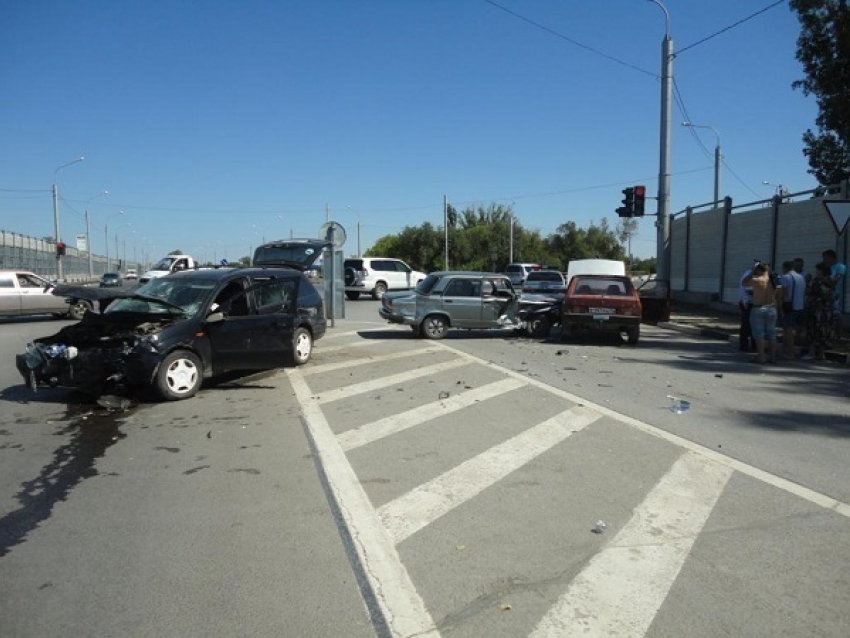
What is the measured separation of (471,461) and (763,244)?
19804 mm

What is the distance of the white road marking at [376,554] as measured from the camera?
3.39 metres

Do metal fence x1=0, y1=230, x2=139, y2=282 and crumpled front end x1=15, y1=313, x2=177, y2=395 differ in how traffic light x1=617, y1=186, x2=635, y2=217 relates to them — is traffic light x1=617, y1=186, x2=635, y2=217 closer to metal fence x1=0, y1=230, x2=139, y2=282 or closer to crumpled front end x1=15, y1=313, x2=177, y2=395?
crumpled front end x1=15, y1=313, x2=177, y2=395

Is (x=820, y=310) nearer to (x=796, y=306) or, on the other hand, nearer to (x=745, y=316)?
(x=796, y=306)

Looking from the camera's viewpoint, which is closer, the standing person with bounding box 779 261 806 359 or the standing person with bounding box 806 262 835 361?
the standing person with bounding box 806 262 835 361

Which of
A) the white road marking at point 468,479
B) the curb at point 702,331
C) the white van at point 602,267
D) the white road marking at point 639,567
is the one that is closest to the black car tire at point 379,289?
the white van at point 602,267

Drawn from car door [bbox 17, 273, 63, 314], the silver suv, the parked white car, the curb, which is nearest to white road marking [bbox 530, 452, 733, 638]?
the curb

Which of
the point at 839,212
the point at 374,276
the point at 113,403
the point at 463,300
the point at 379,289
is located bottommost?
the point at 113,403

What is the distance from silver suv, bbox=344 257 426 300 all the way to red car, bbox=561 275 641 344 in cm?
1733

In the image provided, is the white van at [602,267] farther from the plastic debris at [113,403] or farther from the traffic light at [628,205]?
the plastic debris at [113,403]

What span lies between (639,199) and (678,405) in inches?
612

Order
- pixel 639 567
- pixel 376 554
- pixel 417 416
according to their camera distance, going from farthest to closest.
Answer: pixel 417 416, pixel 376 554, pixel 639 567

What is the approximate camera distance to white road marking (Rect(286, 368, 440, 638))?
3.39 metres

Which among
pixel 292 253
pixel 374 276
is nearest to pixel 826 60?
pixel 292 253

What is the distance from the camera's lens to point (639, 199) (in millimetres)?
22672
